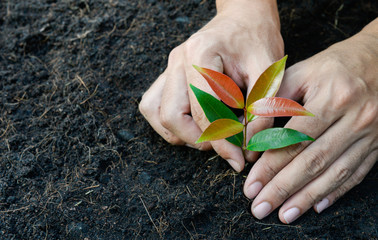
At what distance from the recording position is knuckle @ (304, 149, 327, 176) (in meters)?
1.27

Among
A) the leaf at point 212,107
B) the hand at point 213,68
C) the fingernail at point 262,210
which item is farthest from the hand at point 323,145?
the leaf at point 212,107

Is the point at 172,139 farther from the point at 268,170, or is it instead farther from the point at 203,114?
the point at 268,170

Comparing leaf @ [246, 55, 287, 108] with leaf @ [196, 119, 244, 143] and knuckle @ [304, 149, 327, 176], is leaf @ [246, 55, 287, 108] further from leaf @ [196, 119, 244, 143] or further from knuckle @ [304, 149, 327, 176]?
knuckle @ [304, 149, 327, 176]

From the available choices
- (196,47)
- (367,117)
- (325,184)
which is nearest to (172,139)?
(196,47)

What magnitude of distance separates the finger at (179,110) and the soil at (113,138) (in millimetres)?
149

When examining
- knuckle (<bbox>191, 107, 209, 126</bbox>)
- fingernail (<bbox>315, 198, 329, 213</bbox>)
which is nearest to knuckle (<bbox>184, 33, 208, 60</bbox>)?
knuckle (<bbox>191, 107, 209, 126</bbox>)

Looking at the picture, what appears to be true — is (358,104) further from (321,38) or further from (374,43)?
(321,38)

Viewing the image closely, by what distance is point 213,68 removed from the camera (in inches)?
53.1

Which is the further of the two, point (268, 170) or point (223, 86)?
point (268, 170)

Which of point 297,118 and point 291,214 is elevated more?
point 297,118

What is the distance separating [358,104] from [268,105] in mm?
389

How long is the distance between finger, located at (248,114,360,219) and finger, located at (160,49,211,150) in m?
0.28

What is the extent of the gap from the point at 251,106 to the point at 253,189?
1.06ft

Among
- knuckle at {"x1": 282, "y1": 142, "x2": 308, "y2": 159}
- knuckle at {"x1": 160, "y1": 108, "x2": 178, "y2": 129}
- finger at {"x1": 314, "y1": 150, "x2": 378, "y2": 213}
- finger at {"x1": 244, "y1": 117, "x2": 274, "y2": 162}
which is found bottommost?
finger at {"x1": 314, "y1": 150, "x2": 378, "y2": 213}
